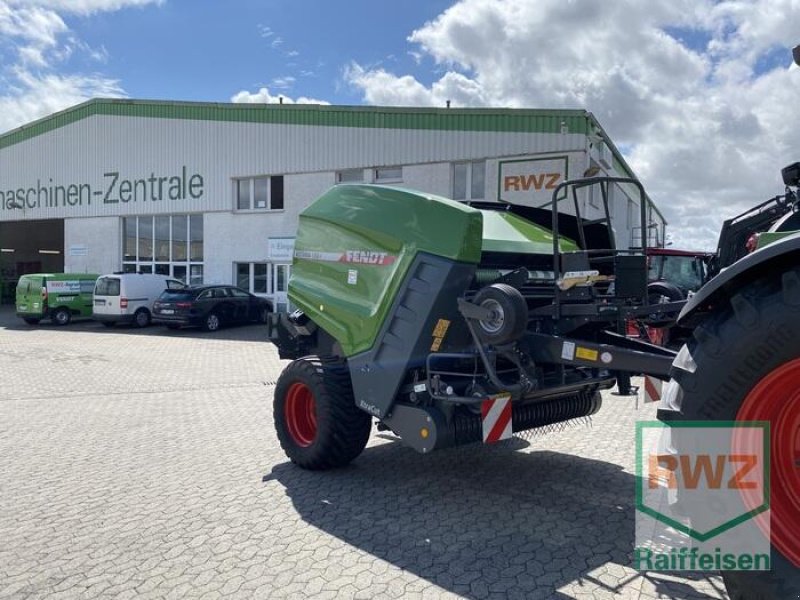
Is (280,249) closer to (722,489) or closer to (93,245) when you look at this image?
(93,245)

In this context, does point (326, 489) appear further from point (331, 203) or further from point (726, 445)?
point (726, 445)

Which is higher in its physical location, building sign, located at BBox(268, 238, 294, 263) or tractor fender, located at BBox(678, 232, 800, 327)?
building sign, located at BBox(268, 238, 294, 263)

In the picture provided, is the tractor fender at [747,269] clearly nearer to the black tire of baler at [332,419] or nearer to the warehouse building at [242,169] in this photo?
the black tire of baler at [332,419]

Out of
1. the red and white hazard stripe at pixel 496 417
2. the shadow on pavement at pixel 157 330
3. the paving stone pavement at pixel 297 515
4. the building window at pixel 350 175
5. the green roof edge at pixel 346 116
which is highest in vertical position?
the green roof edge at pixel 346 116

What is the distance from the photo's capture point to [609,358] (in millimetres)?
4133

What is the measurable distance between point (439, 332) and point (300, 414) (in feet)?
6.35

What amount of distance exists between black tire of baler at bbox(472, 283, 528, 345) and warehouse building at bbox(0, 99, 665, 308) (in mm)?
9931

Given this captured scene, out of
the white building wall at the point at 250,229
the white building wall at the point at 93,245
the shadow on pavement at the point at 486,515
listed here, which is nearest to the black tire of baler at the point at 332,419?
the shadow on pavement at the point at 486,515

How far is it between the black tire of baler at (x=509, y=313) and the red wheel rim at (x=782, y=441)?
1604mm

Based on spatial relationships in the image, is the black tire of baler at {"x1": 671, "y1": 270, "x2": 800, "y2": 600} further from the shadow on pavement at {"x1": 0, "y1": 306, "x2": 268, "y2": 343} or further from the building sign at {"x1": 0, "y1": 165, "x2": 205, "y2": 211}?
the building sign at {"x1": 0, "y1": 165, "x2": 205, "y2": 211}

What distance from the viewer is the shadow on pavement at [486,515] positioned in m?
3.69

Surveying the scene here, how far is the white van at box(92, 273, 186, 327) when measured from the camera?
2095 centimetres

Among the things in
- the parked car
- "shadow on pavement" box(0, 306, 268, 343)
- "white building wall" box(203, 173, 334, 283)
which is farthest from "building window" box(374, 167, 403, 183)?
"shadow on pavement" box(0, 306, 268, 343)

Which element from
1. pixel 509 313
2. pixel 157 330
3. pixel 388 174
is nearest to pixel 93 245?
pixel 157 330
